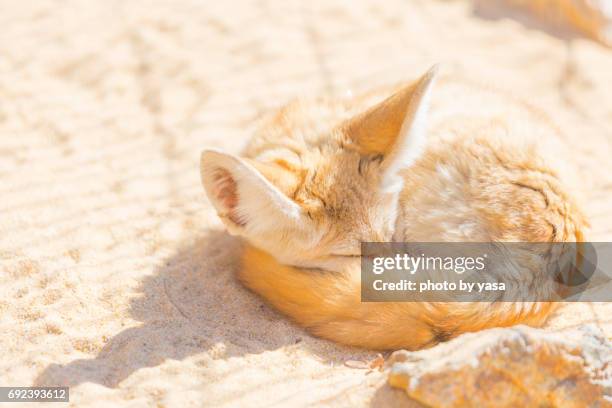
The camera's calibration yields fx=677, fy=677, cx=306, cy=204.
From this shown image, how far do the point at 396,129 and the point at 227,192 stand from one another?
765mm

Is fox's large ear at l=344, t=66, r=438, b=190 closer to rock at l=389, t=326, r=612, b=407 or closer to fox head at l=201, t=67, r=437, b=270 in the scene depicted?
fox head at l=201, t=67, r=437, b=270

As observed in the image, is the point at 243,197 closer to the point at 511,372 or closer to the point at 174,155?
the point at 511,372

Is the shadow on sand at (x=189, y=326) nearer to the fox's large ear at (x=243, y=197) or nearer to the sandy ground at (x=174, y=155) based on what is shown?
the sandy ground at (x=174, y=155)

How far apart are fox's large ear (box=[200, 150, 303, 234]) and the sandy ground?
0.46 metres

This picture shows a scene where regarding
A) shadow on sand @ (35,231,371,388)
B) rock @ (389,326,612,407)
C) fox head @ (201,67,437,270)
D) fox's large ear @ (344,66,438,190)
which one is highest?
fox's large ear @ (344,66,438,190)

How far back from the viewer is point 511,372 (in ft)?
7.70

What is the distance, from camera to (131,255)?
346cm

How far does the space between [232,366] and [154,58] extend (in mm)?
3221

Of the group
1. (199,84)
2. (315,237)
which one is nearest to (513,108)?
(315,237)

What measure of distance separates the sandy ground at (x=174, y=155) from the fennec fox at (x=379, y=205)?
8.2 inches

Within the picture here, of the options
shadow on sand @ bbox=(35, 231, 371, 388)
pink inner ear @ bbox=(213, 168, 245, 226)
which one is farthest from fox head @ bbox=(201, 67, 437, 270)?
shadow on sand @ bbox=(35, 231, 371, 388)

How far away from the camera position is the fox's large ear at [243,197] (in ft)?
8.42

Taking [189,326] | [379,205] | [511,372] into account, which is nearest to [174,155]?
[189,326]

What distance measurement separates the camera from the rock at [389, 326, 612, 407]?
2316 mm
